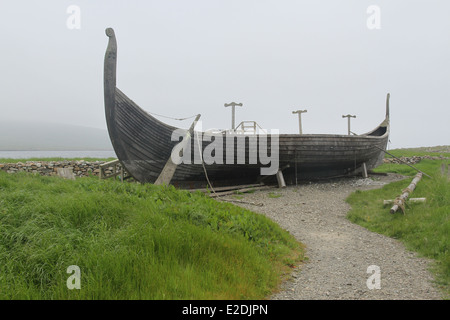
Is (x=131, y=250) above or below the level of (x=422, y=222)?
above

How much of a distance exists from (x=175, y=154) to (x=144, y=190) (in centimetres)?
408

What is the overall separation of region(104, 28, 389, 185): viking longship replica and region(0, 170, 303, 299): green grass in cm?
453

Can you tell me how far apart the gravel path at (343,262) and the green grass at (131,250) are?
0.39 meters

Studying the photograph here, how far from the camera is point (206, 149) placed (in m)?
11.1

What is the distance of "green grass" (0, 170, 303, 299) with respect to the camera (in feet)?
9.23

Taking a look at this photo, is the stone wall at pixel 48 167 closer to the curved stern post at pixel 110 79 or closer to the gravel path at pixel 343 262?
the curved stern post at pixel 110 79

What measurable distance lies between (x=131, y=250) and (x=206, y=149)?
8029 mm

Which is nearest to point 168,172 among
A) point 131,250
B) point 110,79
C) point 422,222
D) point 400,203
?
point 110,79

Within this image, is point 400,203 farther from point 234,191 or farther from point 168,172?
point 168,172

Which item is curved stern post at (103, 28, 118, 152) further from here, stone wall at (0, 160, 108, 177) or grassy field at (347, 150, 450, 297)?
grassy field at (347, 150, 450, 297)

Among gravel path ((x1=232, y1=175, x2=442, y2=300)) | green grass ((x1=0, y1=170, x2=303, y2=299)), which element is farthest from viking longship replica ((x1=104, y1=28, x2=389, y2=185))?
green grass ((x1=0, y1=170, x2=303, y2=299))
